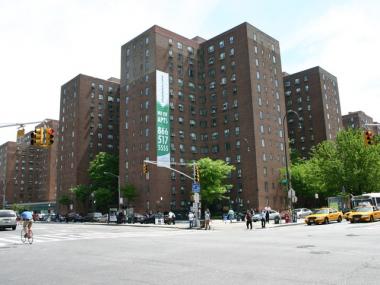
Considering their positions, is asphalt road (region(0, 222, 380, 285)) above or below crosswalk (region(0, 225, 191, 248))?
below

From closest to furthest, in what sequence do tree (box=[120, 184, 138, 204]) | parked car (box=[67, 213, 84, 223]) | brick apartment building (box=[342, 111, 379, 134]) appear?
parked car (box=[67, 213, 84, 223]) → tree (box=[120, 184, 138, 204]) → brick apartment building (box=[342, 111, 379, 134])

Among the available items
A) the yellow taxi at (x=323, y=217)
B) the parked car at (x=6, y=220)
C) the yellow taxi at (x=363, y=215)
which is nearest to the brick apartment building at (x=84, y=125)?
the parked car at (x=6, y=220)

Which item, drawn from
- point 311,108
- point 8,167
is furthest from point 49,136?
point 8,167

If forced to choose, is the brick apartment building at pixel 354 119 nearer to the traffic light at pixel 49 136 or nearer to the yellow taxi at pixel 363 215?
the yellow taxi at pixel 363 215

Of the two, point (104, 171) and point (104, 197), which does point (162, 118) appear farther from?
point (104, 197)

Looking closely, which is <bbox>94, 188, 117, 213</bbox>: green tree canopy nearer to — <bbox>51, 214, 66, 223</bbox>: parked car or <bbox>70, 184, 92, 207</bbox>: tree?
<bbox>70, 184, 92, 207</bbox>: tree

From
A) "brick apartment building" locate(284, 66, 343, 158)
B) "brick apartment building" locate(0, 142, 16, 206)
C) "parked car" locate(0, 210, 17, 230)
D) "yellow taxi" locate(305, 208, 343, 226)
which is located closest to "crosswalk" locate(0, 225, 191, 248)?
"parked car" locate(0, 210, 17, 230)

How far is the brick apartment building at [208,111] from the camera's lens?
7538 cm

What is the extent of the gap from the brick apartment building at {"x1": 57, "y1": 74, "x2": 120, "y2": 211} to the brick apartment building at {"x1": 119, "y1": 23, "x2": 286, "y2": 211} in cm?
2083

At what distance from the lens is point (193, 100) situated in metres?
86.8

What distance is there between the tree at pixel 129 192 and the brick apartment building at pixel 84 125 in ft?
96.7

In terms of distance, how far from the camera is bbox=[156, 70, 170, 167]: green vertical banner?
76938 millimetres

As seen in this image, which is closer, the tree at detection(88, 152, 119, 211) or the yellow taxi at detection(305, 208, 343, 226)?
the yellow taxi at detection(305, 208, 343, 226)

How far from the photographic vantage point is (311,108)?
10644cm
